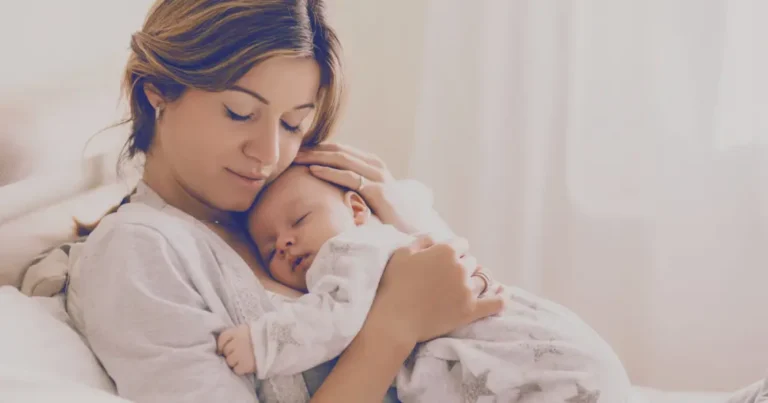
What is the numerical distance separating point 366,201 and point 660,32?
3.39 ft

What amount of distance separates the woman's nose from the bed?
1.14ft

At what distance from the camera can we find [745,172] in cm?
194

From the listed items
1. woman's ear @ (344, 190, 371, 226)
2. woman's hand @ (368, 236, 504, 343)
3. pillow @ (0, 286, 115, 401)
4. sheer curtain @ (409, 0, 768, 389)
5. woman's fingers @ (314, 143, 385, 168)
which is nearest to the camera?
pillow @ (0, 286, 115, 401)

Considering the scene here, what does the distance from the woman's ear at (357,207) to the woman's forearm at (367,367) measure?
260 mm

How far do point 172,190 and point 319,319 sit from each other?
39cm

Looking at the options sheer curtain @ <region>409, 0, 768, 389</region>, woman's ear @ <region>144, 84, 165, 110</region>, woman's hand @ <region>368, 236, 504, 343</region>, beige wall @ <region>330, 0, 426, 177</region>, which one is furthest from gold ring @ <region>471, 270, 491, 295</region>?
beige wall @ <region>330, 0, 426, 177</region>

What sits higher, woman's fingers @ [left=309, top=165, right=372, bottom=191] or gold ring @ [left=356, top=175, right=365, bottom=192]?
woman's fingers @ [left=309, top=165, right=372, bottom=191]

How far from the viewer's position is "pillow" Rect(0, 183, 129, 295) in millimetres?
1192

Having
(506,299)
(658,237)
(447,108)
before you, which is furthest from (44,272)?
(658,237)

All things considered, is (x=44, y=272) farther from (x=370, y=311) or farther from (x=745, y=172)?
(x=745, y=172)

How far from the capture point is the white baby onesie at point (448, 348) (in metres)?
1.02

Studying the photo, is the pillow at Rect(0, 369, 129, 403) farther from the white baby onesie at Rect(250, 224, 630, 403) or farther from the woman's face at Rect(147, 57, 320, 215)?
the woman's face at Rect(147, 57, 320, 215)

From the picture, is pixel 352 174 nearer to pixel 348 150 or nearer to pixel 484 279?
pixel 348 150

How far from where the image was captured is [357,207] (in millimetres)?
1364
